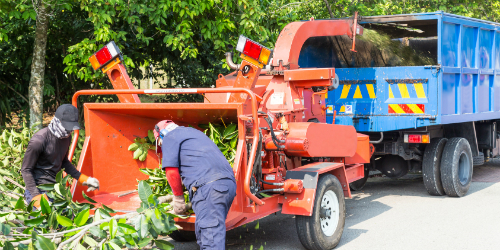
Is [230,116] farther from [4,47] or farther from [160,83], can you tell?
[160,83]

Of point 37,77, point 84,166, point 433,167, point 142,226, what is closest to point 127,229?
point 142,226

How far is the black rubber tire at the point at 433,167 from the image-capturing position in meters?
7.84

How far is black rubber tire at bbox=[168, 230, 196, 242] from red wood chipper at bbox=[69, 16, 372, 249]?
18 mm

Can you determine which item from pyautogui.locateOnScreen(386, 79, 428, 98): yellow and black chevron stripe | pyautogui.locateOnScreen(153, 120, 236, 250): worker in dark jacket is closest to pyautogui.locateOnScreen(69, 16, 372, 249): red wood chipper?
pyautogui.locateOnScreen(153, 120, 236, 250): worker in dark jacket

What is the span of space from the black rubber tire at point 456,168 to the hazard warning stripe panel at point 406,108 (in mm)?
1101

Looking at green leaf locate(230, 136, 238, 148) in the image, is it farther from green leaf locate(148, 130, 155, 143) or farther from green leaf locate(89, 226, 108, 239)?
green leaf locate(89, 226, 108, 239)

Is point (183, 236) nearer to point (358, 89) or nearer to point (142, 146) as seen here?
point (142, 146)

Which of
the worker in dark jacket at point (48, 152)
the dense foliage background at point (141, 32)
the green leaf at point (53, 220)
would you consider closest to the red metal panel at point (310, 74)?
the dense foliage background at point (141, 32)

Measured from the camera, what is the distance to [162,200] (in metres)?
4.59

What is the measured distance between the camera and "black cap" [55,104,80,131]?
4566 mm

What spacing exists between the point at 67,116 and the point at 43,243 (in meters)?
1.25

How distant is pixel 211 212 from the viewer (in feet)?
13.2

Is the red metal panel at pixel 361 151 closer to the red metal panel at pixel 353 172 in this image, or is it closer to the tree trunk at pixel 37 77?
the red metal panel at pixel 353 172

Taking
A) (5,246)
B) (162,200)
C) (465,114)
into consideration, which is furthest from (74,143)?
(465,114)
